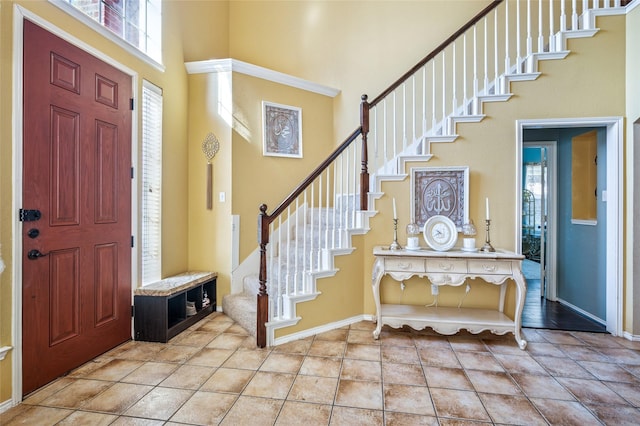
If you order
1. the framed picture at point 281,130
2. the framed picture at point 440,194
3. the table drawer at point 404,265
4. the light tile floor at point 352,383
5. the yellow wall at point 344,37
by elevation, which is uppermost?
the yellow wall at point 344,37

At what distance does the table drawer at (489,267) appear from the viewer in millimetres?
2820

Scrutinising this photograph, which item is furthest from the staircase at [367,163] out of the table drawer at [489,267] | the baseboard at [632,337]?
the baseboard at [632,337]

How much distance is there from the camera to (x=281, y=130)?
4.27 meters

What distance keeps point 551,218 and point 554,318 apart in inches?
54.2

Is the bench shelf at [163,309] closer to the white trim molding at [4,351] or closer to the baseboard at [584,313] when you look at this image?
the white trim molding at [4,351]

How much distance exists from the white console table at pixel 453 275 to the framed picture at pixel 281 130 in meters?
2.01

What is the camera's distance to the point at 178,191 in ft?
12.1

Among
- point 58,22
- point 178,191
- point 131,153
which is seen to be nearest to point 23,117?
point 58,22

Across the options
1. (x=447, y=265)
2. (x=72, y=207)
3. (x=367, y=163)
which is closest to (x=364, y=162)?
(x=367, y=163)

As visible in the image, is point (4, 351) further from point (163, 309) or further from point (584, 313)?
point (584, 313)

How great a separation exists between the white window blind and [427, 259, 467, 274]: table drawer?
2699 millimetres

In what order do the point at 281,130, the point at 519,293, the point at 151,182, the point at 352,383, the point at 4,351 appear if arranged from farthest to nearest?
1. the point at 281,130
2. the point at 151,182
3. the point at 519,293
4. the point at 352,383
5. the point at 4,351

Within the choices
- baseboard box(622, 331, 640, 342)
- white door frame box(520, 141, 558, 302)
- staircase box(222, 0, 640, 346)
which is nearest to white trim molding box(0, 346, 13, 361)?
staircase box(222, 0, 640, 346)

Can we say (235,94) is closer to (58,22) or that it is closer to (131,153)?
(131,153)
